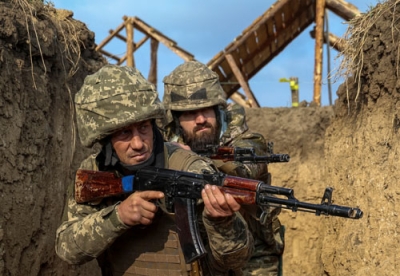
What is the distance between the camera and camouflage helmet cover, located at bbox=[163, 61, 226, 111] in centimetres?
495

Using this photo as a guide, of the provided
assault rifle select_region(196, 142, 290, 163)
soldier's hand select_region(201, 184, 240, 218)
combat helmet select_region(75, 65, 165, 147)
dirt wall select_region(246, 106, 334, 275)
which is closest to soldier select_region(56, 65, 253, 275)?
combat helmet select_region(75, 65, 165, 147)

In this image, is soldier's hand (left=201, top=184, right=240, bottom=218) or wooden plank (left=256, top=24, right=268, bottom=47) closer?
soldier's hand (left=201, top=184, right=240, bottom=218)

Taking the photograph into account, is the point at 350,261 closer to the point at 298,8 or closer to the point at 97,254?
the point at 97,254

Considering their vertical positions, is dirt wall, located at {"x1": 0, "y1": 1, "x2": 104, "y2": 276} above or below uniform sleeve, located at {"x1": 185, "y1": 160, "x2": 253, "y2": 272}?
above

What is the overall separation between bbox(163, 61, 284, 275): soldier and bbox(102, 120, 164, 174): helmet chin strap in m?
1.45

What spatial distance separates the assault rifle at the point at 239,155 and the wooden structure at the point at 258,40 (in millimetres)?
6685

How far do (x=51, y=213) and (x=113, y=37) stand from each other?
997 centimetres

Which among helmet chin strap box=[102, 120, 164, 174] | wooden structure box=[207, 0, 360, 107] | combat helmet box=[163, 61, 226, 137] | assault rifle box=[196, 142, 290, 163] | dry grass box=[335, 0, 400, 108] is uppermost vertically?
wooden structure box=[207, 0, 360, 107]

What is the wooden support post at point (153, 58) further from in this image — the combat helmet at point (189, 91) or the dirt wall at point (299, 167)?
the combat helmet at point (189, 91)

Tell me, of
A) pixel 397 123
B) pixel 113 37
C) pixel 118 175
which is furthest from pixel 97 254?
pixel 113 37

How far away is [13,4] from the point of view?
4719 mm

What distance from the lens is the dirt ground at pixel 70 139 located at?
444 centimetres

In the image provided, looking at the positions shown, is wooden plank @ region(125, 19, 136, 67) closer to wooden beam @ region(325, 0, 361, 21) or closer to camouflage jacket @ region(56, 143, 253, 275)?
wooden beam @ region(325, 0, 361, 21)

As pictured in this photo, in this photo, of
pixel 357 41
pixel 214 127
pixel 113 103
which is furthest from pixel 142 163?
pixel 357 41
